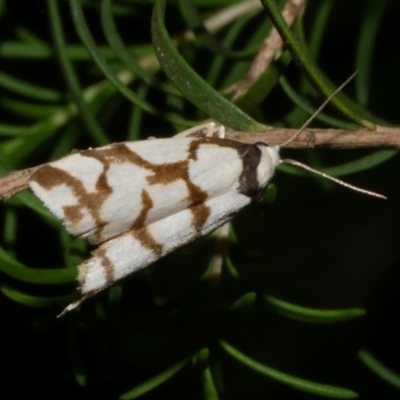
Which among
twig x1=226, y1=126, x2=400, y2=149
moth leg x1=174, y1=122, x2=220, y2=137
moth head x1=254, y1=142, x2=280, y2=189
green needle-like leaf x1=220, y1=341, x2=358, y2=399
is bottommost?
green needle-like leaf x1=220, y1=341, x2=358, y2=399

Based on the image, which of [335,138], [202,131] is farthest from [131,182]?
[335,138]

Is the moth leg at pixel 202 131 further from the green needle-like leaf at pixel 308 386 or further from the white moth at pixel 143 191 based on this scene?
the green needle-like leaf at pixel 308 386

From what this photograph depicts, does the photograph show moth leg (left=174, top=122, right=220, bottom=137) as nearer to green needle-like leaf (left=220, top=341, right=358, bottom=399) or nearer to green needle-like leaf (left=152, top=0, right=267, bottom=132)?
green needle-like leaf (left=152, top=0, right=267, bottom=132)

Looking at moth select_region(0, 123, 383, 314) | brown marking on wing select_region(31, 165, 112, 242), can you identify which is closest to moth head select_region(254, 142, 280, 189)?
moth select_region(0, 123, 383, 314)

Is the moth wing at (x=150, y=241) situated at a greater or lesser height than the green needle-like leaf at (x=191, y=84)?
lesser

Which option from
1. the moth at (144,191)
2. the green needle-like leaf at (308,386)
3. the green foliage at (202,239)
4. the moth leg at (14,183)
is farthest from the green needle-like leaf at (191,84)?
the green needle-like leaf at (308,386)

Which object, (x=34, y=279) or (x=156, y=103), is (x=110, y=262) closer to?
(x=34, y=279)
